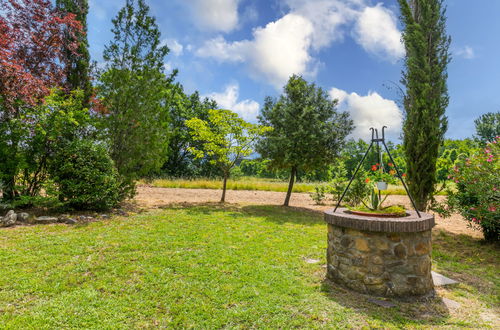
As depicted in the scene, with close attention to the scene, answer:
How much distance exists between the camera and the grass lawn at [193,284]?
8.60 feet

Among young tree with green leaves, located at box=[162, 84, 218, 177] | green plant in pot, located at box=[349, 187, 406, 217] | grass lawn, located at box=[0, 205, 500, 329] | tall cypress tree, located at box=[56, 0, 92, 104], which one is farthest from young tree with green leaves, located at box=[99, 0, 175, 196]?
young tree with green leaves, located at box=[162, 84, 218, 177]

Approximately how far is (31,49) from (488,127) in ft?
151

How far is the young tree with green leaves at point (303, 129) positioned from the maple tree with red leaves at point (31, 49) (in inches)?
263

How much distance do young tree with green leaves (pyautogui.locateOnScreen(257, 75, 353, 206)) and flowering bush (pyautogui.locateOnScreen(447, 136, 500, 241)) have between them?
13.9 ft

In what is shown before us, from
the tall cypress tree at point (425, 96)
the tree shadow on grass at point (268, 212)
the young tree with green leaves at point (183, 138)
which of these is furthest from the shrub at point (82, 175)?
the young tree with green leaves at point (183, 138)

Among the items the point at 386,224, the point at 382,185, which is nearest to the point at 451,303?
the point at 386,224

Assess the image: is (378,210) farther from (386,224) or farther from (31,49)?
(31,49)

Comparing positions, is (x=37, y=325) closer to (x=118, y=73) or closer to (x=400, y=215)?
(x=400, y=215)

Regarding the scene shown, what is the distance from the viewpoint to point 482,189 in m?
5.30

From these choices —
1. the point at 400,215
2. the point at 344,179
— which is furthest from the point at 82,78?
the point at 344,179

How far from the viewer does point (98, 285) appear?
3.18 metres

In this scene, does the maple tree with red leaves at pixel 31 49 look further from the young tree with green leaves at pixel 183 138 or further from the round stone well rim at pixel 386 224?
the young tree with green leaves at pixel 183 138

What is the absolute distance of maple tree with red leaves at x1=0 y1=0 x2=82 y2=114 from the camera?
6.18m

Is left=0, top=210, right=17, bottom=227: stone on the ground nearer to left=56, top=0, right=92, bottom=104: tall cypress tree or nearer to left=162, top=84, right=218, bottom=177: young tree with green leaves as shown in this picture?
left=56, top=0, right=92, bottom=104: tall cypress tree
